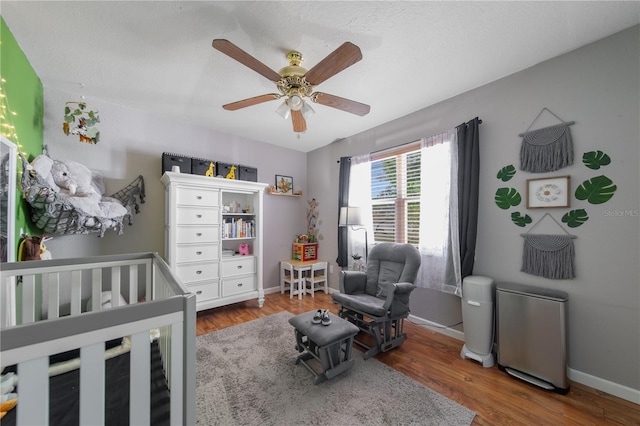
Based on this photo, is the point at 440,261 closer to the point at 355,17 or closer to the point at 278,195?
the point at 355,17

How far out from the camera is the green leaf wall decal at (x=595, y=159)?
1.72 meters

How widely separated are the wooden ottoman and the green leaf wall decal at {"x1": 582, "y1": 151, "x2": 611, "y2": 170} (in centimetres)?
213

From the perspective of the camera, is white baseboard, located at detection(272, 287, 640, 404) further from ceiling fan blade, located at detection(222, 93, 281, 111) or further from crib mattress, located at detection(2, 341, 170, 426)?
ceiling fan blade, located at detection(222, 93, 281, 111)

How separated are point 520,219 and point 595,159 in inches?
24.3

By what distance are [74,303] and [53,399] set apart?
68 cm

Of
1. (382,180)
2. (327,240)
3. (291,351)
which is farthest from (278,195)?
(291,351)

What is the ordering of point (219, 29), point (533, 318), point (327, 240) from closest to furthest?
point (219, 29), point (533, 318), point (327, 240)

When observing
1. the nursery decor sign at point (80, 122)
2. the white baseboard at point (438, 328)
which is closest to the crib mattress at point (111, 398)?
the nursery decor sign at point (80, 122)

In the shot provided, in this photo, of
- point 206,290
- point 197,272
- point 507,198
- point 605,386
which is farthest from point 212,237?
point 605,386

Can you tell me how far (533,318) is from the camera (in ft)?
5.86

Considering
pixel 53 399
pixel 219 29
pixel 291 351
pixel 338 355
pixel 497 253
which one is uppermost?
pixel 219 29

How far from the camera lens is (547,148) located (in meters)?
1.94

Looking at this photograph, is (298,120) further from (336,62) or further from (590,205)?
(590,205)

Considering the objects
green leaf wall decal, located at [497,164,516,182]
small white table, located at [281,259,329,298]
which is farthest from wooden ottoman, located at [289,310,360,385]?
green leaf wall decal, located at [497,164,516,182]
